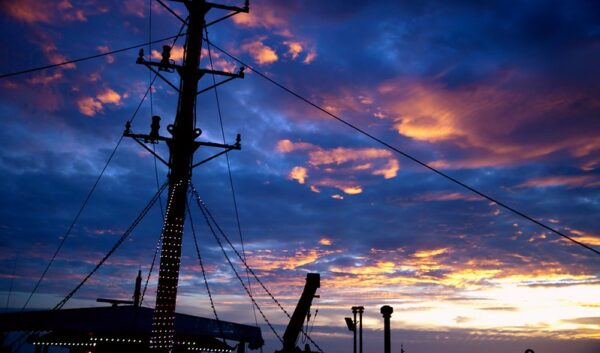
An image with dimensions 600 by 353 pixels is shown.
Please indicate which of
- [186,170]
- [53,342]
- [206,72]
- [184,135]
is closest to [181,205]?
[186,170]

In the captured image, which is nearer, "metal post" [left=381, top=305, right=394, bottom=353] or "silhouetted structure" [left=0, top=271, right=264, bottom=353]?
"metal post" [left=381, top=305, right=394, bottom=353]

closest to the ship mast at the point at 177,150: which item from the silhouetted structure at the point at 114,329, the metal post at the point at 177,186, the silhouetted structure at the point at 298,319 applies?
the metal post at the point at 177,186

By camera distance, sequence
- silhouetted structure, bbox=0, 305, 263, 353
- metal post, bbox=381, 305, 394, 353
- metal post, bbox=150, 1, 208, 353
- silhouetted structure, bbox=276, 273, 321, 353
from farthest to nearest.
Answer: silhouetted structure, bbox=0, 305, 263, 353 < metal post, bbox=150, 1, 208, 353 < metal post, bbox=381, 305, 394, 353 < silhouetted structure, bbox=276, 273, 321, 353

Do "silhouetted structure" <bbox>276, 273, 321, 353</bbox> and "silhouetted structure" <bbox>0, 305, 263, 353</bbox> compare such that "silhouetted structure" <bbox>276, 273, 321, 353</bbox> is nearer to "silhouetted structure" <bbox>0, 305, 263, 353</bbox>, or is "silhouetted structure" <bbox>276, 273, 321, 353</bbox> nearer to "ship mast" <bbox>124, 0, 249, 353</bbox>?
"ship mast" <bbox>124, 0, 249, 353</bbox>

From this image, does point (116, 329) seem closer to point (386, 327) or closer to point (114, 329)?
point (114, 329)

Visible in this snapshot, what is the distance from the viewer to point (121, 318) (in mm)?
15234

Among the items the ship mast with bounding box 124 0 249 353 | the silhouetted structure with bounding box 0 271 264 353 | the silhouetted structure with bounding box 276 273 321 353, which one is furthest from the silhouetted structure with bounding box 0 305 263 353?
the silhouetted structure with bounding box 276 273 321 353

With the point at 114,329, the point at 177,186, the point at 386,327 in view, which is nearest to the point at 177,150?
the point at 177,186

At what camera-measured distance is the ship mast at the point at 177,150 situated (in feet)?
40.9

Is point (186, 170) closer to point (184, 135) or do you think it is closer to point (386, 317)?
point (184, 135)

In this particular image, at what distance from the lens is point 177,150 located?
13820 millimetres

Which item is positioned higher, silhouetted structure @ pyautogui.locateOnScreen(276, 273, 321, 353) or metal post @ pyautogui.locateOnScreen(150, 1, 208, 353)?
metal post @ pyautogui.locateOnScreen(150, 1, 208, 353)

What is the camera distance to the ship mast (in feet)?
40.9

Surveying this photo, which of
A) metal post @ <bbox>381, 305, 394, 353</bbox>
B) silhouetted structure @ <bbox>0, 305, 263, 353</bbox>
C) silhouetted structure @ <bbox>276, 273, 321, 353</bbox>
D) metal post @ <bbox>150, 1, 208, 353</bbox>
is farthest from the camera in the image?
silhouetted structure @ <bbox>0, 305, 263, 353</bbox>
